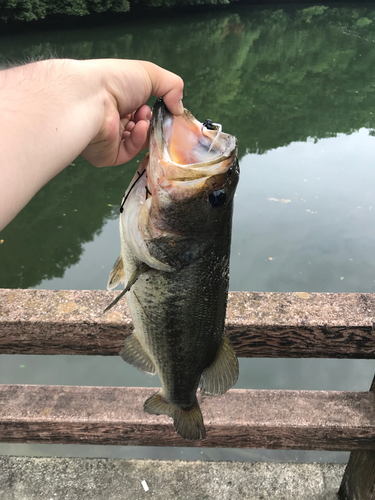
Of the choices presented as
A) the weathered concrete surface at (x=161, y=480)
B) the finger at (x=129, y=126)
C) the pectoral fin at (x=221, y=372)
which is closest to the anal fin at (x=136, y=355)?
the pectoral fin at (x=221, y=372)

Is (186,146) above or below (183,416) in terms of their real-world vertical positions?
above

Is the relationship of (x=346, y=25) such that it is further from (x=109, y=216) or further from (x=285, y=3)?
(x=109, y=216)

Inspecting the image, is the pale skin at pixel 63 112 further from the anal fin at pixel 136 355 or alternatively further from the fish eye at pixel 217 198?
the anal fin at pixel 136 355

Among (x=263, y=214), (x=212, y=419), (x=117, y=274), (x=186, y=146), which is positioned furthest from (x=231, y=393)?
(x=263, y=214)

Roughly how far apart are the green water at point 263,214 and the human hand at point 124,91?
16.6 inches

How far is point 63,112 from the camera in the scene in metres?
1.10

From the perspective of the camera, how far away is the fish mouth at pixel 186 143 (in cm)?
125

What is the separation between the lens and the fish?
1.28 metres

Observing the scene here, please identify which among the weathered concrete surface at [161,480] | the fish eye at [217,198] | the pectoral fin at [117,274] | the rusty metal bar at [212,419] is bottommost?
the weathered concrete surface at [161,480]

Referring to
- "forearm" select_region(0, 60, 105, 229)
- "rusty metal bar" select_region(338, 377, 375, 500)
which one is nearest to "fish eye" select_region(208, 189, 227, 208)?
"forearm" select_region(0, 60, 105, 229)

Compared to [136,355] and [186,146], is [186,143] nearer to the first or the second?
[186,146]

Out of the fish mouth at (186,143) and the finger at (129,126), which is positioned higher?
the fish mouth at (186,143)

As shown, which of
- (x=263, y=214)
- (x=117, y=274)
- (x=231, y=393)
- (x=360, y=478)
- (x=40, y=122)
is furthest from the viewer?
(x=263, y=214)

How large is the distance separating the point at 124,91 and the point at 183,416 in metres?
1.32
